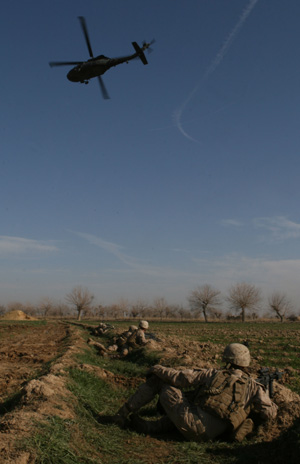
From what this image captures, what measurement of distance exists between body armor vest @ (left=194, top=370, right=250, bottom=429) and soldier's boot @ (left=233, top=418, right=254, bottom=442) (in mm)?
110

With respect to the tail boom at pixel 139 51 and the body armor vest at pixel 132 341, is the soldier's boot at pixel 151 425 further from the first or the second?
the tail boom at pixel 139 51

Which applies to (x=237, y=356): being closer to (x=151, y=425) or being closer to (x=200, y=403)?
(x=200, y=403)

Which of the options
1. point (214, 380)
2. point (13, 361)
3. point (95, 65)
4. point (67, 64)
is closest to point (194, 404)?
point (214, 380)

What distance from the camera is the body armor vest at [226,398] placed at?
4.96 metres

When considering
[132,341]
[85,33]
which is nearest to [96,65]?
[85,33]

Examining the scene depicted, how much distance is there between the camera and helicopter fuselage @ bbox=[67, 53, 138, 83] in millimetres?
14562

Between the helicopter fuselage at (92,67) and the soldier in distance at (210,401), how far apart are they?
12.8 m

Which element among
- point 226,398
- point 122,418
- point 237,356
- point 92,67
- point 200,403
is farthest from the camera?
point 92,67

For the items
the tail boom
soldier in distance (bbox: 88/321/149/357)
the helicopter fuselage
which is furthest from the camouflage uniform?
the tail boom

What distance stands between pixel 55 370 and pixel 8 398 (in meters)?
1.51

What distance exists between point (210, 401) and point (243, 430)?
72 centimetres

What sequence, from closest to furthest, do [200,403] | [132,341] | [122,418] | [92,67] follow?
[200,403] → [122,418] → [132,341] → [92,67]

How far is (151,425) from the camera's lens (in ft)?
17.8

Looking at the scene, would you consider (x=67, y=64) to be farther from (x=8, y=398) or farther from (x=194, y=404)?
(x=194, y=404)
